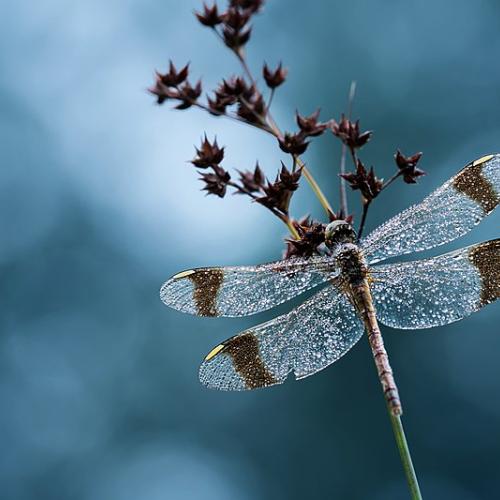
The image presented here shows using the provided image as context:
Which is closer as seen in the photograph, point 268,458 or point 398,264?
point 398,264

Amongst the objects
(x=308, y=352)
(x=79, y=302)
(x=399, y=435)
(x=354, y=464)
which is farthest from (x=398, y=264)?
(x=79, y=302)

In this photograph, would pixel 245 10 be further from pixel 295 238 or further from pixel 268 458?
pixel 268 458

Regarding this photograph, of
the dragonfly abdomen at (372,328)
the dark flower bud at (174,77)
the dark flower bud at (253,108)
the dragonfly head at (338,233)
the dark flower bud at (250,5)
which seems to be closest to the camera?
the dragonfly abdomen at (372,328)

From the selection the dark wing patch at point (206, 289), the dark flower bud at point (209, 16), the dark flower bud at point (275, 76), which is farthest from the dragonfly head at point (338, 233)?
the dark flower bud at point (209, 16)

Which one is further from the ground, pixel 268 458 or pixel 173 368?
pixel 173 368

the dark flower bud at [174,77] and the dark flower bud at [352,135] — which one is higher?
the dark flower bud at [174,77]

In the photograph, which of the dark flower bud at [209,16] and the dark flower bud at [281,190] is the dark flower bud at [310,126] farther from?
the dark flower bud at [209,16]
